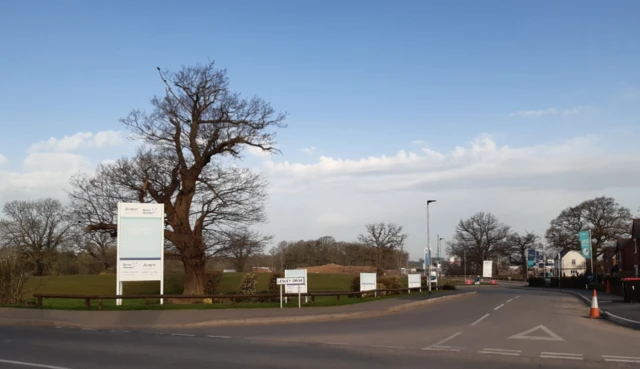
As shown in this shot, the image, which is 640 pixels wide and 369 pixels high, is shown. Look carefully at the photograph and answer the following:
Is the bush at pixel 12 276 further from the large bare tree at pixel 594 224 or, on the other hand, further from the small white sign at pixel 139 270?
the large bare tree at pixel 594 224

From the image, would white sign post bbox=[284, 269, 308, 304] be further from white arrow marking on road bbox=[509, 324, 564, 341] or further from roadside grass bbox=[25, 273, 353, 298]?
roadside grass bbox=[25, 273, 353, 298]

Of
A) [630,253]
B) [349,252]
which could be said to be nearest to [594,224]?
[630,253]

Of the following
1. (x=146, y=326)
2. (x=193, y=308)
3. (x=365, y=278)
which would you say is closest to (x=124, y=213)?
(x=193, y=308)

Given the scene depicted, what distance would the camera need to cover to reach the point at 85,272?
94.9m

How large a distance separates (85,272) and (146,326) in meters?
83.6

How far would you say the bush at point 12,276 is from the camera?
26922 mm

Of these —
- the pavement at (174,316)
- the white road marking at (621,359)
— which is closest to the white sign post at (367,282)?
the pavement at (174,316)

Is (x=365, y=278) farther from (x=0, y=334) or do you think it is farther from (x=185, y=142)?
(x=0, y=334)

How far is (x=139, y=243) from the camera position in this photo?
2609 cm

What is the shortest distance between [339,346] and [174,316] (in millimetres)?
9475

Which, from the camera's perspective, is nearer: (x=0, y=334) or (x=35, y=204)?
(x=0, y=334)

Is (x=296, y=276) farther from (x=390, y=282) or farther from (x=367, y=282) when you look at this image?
(x=390, y=282)

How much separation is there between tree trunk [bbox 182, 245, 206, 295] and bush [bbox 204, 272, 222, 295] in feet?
2.46

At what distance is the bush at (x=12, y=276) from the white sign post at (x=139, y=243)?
5306 millimetres
